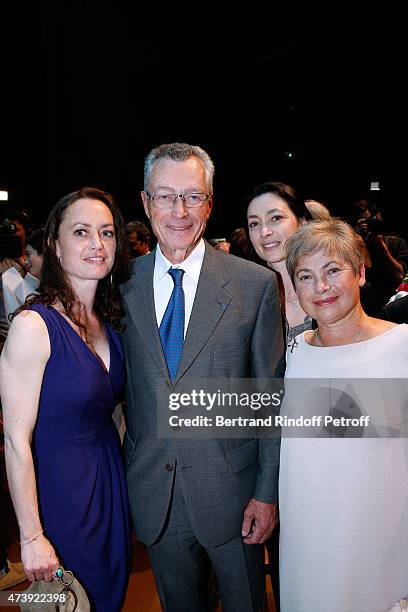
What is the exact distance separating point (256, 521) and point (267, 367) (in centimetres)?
54

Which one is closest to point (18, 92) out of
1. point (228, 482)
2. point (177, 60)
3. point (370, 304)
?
point (177, 60)

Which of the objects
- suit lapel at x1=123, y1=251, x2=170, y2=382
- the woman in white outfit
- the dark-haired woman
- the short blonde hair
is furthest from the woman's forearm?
the dark-haired woman

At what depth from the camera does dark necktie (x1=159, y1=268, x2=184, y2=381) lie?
170 cm

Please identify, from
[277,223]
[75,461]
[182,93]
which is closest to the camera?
[75,461]

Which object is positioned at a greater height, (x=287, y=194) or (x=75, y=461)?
(x=287, y=194)

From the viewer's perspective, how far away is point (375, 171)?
411 inches

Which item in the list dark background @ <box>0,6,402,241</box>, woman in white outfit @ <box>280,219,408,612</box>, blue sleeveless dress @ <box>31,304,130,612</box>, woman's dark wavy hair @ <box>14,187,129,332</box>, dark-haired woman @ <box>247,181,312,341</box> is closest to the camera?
woman in white outfit @ <box>280,219,408,612</box>

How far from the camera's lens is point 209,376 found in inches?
65.9

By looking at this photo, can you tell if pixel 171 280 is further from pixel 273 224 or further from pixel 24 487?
pixel 24 487

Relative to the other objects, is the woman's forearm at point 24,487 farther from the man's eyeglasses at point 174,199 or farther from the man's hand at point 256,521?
the man's eyeglasses at point 174,199

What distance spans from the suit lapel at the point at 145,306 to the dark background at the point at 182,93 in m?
Answer: 3.87

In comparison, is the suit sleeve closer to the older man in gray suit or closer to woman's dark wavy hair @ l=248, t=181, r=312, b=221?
the older man in gray suit

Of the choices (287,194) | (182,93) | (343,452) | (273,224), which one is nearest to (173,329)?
(343,452)

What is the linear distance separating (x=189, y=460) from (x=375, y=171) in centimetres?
1002
